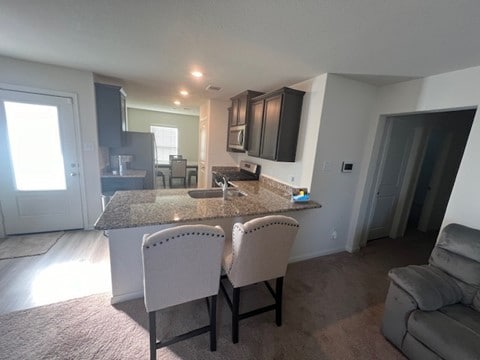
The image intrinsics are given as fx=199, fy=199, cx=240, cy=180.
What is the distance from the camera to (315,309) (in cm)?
199

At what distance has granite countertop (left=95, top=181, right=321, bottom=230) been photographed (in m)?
1.67

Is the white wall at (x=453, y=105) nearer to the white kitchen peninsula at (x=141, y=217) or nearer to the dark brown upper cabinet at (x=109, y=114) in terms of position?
the white kitchen peninsula at (x=141, y=217)

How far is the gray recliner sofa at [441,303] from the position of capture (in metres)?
1.33

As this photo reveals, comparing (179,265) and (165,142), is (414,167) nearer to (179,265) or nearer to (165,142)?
(179,265)

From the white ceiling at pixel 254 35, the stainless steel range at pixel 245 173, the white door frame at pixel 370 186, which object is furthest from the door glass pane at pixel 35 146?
the white door frame at pixel 370 186

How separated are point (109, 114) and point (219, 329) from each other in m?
3.38

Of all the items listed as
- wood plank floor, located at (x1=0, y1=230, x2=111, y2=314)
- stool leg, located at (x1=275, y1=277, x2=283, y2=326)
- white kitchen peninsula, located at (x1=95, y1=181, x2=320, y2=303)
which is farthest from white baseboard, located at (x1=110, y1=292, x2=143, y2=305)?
stool leg, located at (x1=275, y1=277, x2=283, y2=326)

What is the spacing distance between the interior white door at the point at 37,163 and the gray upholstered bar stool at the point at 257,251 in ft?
9.68

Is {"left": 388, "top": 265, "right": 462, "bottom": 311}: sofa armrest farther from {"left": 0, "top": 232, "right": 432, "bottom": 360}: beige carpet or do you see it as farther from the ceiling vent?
the ceiling vent

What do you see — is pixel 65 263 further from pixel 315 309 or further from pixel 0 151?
pixel 315 309

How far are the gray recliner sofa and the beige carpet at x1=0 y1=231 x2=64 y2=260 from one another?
3948 mm

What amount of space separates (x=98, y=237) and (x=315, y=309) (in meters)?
3.13

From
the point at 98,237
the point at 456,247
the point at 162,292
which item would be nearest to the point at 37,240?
the point at 98,237

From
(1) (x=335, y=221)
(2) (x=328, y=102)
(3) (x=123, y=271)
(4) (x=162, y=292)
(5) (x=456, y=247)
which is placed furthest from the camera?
(1) (x=335, y=221)
